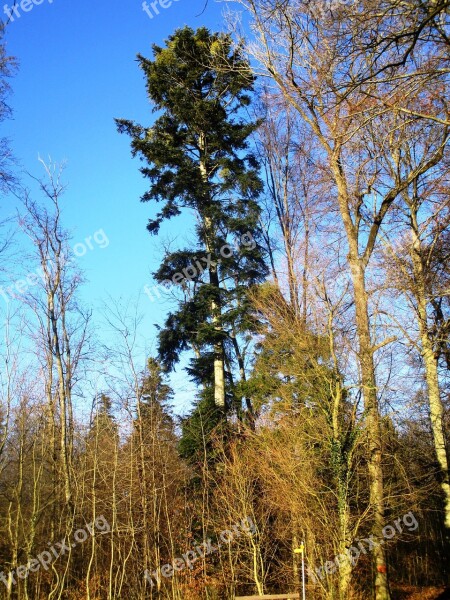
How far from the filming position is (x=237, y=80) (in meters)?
19.6

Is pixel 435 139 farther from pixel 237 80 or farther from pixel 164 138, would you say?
pixel 164 138

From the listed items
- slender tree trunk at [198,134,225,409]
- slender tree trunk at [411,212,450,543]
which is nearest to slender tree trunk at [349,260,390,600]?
slender tree trunk at [411,212,450,543]

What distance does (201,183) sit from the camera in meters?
20.2

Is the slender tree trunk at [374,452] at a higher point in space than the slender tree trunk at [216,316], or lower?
lower

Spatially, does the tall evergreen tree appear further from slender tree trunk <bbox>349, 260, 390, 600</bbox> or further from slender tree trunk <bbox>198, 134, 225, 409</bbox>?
slender tree trunk <bbox>349, 260, 390, 600</bbox>

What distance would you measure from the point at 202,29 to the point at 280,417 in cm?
1508

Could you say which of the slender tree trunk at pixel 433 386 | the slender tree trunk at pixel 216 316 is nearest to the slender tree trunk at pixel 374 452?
the slender tree trunk at pixel 433 386

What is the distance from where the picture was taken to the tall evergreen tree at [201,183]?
18.6m

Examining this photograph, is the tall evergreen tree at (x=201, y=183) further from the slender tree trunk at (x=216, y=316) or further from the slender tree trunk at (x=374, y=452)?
the slender tree trunk at (x=374, y=452)

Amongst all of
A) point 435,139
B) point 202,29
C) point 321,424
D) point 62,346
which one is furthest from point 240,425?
point 202,29

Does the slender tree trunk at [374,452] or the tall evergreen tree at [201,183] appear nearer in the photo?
the slender tree trunk at [374,452]

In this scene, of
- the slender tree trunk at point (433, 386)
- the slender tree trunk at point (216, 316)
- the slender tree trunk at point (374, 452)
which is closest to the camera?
the slender tree trunk at point (374, 452)

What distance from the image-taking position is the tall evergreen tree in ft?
61.0

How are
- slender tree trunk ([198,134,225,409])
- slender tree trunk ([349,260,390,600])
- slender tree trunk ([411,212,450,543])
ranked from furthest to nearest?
slender tree trunk ([198,134,225,409]) < slender tree trunk ([411,212,450,543]) < slender tree trunk ([349,260,390,600])
